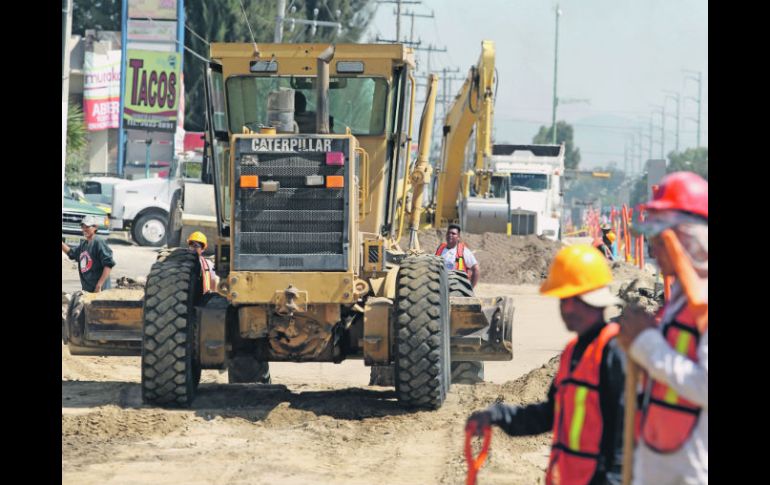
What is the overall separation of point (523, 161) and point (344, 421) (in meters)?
31.2

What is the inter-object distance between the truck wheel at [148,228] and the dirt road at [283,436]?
23.1 m

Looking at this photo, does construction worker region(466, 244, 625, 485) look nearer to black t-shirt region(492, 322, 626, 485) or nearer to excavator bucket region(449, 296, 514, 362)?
black t-shirt region(492, 322, 626, 485)

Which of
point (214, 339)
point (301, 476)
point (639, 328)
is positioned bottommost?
point (301, 476)

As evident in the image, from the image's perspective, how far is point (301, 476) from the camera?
905 cm

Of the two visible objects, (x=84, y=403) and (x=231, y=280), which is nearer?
(x=231, y=280)

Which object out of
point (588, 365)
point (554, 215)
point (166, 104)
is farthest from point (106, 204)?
point (588, 365)

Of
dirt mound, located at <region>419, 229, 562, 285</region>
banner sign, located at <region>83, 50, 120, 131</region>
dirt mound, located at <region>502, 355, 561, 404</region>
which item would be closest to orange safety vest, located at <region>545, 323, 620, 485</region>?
dirt mound, located at <region>502, 355, 561, 404</region>

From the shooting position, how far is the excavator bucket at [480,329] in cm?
1208

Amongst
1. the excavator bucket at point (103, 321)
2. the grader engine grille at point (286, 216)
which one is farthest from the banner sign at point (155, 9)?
the grader engine grille at point (286, 216)

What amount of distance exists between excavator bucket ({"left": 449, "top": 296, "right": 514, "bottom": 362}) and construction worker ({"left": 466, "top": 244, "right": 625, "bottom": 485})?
6789 millimetres

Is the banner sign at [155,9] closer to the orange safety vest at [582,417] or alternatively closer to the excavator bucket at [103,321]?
the excavator bucket at [103,321]

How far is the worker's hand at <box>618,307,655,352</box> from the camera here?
4680mm

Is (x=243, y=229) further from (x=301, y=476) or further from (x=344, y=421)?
(x=301, y=476)
